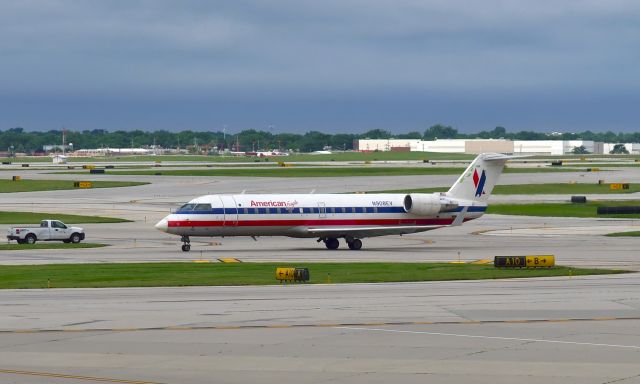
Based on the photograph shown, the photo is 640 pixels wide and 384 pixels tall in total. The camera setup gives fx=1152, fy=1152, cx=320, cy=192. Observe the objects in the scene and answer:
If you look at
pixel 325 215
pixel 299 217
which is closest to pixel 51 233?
pixel 299 217

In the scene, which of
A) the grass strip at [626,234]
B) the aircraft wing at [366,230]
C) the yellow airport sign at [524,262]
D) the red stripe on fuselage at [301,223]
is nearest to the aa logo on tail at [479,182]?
the red stripe on fuselage at [301,223]

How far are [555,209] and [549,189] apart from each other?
33.3 m

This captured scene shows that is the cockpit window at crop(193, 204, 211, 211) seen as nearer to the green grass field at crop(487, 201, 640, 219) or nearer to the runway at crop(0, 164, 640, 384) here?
the runway at crop(0, 164, 640, 384)

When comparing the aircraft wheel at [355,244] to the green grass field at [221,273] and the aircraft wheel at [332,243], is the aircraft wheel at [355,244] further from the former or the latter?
the green grass field at [221,273]

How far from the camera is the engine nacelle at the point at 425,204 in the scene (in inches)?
2509

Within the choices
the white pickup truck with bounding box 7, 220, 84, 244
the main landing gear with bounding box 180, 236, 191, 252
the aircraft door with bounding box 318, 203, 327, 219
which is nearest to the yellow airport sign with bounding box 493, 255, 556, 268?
the aircraft door with bounding box 318, 203, 327, 219

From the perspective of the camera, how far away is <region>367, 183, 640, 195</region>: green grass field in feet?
400

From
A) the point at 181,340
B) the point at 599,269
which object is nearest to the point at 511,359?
the point at 181,340

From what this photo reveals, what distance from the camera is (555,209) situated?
96375mm

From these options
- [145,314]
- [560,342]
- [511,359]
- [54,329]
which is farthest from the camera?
[145,314]

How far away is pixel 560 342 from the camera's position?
2708cm

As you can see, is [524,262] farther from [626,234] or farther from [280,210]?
[626,234]

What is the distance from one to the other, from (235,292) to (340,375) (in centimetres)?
Result: 1641

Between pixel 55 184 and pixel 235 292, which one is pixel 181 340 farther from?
pixel 55 184
